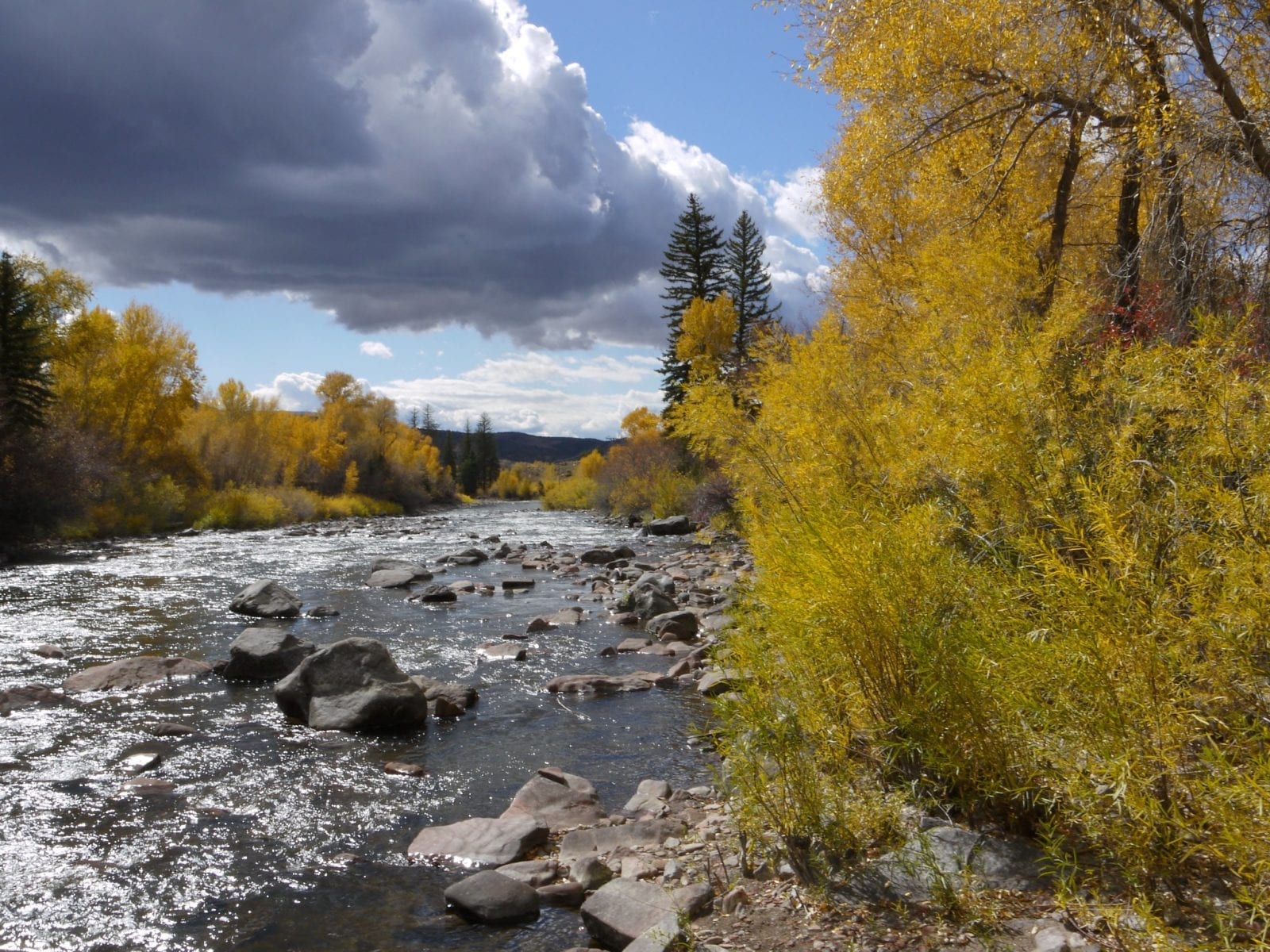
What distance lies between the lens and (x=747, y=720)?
13.5ft

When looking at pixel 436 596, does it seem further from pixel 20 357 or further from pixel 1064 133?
pixel 20 357

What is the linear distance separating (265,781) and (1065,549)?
6576 mm

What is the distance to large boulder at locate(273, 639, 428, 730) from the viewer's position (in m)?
8.73

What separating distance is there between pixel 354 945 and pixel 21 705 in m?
6.79

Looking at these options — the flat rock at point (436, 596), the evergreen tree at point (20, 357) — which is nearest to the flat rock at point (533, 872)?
the flat rock at point (436, 596)

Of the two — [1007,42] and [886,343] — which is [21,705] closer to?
[886,343]

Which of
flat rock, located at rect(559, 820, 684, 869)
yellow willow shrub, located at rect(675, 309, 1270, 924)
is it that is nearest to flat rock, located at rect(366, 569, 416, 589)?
flat rock, located at rect(559, 820, 684, 869)

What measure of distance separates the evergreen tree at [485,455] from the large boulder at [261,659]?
98.9m

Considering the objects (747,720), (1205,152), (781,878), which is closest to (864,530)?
(747,720)

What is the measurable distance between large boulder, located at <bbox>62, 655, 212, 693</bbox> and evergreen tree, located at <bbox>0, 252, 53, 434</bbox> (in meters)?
19.9

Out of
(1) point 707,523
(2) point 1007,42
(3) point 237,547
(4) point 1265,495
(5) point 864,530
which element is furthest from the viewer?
(1) point 707,523

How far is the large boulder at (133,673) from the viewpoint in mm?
10023

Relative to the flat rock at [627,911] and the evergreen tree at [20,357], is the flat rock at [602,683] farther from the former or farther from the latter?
the evergreen tree at [20,357]

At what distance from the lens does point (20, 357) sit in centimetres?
2866
